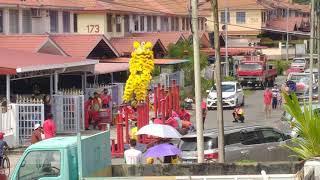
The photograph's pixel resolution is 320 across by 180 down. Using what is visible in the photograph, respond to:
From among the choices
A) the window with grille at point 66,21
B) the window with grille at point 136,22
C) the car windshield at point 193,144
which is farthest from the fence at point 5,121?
the window with grille at point 136,22

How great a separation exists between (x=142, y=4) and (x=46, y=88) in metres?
33.3

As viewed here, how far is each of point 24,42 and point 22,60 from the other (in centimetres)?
633

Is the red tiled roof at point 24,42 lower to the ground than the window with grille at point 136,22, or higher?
lower

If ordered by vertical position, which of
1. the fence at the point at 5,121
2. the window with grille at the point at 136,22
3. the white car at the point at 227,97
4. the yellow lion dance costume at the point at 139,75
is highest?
the window with grille at the point at 136,22

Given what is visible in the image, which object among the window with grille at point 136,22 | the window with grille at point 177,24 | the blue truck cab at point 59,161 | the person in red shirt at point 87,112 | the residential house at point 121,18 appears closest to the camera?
the blue truck cab at point 59,161

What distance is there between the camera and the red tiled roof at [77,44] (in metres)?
38.8

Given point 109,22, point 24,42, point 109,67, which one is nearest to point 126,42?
point 109,22

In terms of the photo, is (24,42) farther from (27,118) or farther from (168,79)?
(168,79)

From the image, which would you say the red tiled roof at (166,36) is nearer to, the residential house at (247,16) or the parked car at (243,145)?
→ the residential house at (247,16)

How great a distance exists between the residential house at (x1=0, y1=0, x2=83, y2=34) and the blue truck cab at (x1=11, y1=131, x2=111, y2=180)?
2716 centimetres

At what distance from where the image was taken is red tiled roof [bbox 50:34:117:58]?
3878cm

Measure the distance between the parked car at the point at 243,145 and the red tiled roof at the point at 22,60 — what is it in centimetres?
920

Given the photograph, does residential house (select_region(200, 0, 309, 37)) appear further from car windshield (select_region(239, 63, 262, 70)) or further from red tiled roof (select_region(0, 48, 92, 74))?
red tiled roof (select_region(0, 48, 92, 74))

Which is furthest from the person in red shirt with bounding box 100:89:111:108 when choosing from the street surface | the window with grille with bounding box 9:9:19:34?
the window with grille with bounding box 9:9:19:34
